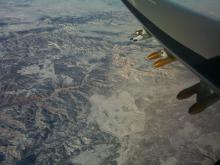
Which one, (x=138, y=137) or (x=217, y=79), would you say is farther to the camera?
(x=138, y=137)

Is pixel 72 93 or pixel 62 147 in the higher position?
pixel 62 147

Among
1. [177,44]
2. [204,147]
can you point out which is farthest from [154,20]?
[204,147]

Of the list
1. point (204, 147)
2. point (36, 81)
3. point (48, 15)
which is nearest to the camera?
point (204, 147)

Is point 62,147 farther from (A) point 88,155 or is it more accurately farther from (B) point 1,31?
(B) point 1,31

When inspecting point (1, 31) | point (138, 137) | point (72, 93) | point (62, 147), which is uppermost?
point (138, 137)

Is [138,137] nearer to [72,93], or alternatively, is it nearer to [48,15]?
[72,93]

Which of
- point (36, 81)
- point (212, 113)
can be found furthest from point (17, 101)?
point (212, 113)

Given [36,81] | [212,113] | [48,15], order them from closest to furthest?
[212,113] < [36,81] < [48,15]
